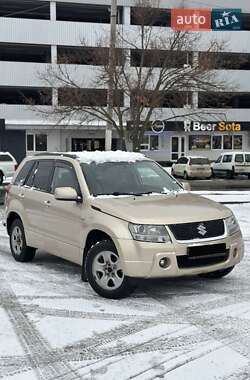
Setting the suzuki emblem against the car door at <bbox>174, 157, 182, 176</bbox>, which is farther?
the car door at <bbox>174, 157, 182, 176</bbox>

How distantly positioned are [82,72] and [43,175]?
36507 mm

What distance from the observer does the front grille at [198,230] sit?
6168mm

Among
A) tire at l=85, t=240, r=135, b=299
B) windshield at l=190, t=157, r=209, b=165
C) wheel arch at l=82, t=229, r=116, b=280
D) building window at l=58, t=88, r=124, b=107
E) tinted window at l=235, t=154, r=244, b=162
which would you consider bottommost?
windshield at l=190, t=157, r=209, b=165

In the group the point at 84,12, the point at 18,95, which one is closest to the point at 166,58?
the point at 18,95

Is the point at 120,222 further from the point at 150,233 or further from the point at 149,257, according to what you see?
the point at 149,257

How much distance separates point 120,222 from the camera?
624cm

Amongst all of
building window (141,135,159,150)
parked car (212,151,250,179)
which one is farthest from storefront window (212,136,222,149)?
parked car (212,151,250,179)

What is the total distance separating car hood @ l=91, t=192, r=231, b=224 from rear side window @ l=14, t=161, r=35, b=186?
7.20ft

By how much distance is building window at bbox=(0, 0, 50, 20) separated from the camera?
45.0m

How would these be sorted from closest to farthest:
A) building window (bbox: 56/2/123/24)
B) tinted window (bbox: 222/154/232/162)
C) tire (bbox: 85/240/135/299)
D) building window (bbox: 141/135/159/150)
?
tire (bbox: 85/240/135/299) → tinted window (bbox: 222/154/232/162) → building window (bbox: 56/2/123/24) → building window (bbox: 141/135/159/150)

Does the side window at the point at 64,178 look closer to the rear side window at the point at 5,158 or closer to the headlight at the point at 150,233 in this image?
the headlight at the point at 150,233

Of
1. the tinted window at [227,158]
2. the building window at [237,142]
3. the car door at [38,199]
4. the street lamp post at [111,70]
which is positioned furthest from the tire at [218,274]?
the building window at [237,142]

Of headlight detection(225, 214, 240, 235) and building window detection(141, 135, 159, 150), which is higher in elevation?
headlight detection(225, 214, 240, 235)

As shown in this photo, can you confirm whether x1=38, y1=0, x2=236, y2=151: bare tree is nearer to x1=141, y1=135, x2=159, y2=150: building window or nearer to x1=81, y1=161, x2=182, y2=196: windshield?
x1=141, y1=135, x2=159, y2=150: building window
